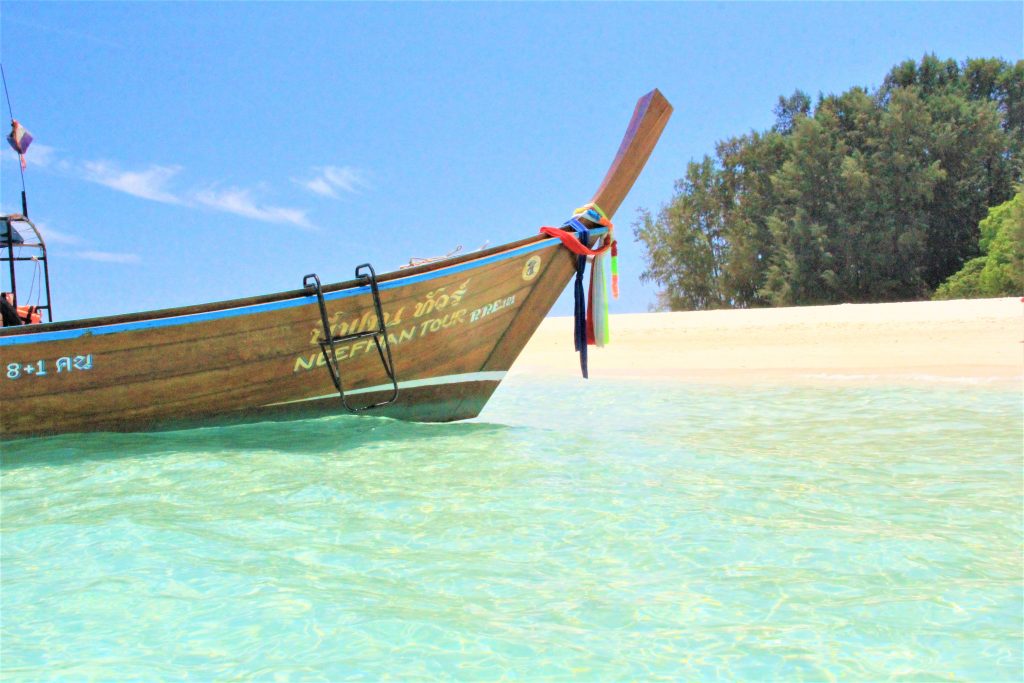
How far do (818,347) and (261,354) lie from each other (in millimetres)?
9961

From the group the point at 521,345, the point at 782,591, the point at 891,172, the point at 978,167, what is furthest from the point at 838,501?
the point at 978,167

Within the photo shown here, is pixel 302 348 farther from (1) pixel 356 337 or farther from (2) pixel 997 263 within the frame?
(2) pixel 997 263

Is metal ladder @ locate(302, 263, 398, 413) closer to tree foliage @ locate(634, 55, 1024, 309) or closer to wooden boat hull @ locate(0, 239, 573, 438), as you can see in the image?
wooden boat hull @ locate(0, 239, 573, 438)

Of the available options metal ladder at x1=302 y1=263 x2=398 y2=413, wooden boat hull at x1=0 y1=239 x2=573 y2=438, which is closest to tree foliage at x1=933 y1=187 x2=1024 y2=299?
wooden boat hull at x1=0 y1=239 x2=573 y2=438

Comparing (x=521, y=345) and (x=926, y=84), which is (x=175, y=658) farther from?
(x=926, y=84)

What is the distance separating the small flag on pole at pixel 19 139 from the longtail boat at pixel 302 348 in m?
0.71

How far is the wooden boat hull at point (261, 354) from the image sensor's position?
4.85 meters

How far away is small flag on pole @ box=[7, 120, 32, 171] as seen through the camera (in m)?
6.36

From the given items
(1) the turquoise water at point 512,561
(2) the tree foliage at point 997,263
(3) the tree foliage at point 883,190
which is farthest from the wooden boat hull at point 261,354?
(3) the tree foliage at point 883,190

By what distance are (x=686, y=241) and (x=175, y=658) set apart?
34.0 metres

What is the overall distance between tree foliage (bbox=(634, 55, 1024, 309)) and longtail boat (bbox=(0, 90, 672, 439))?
84.0ft

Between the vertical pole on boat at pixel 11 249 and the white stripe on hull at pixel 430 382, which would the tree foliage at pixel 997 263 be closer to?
the white stripe on hull at pixel 430 382

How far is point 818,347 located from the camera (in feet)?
40.9

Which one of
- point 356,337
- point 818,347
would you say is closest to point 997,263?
point 818,347
